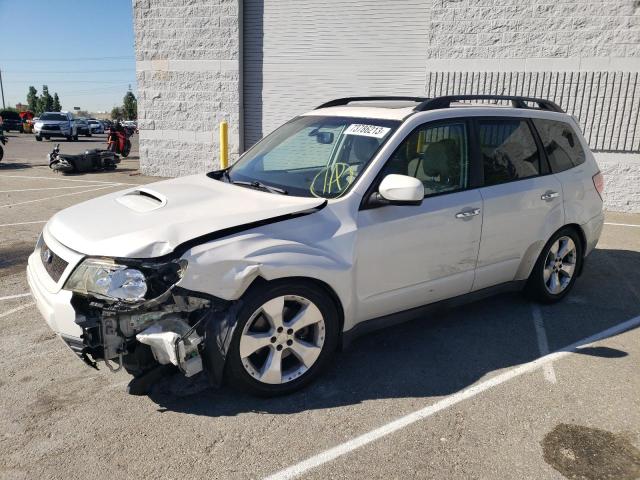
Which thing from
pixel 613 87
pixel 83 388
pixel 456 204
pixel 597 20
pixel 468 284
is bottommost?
pixel 83 388

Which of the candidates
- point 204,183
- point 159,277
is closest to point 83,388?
point 159,277

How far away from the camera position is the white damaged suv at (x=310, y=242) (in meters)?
3.02

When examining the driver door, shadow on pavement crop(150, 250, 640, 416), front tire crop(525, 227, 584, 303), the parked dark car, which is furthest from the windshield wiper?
the parked dark car

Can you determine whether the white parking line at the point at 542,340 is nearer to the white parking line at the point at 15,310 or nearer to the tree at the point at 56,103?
the white parking line at the point at 15,310

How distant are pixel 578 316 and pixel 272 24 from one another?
386 inches

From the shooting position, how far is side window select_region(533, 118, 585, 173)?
4883 millimetres

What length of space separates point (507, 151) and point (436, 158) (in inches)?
33.6

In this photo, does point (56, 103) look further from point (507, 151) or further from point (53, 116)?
point (507, 151)

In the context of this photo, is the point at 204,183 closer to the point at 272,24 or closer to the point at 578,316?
the point at 578,316

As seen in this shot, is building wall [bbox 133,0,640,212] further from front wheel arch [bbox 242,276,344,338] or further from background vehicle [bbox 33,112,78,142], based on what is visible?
background vehicle [bbox 33,112,78,142]

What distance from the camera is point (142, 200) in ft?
12.4

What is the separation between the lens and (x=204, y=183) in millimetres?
4141

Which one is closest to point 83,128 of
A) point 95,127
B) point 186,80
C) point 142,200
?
point 95,127

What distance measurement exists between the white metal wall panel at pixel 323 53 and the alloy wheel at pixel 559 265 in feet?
22.4
